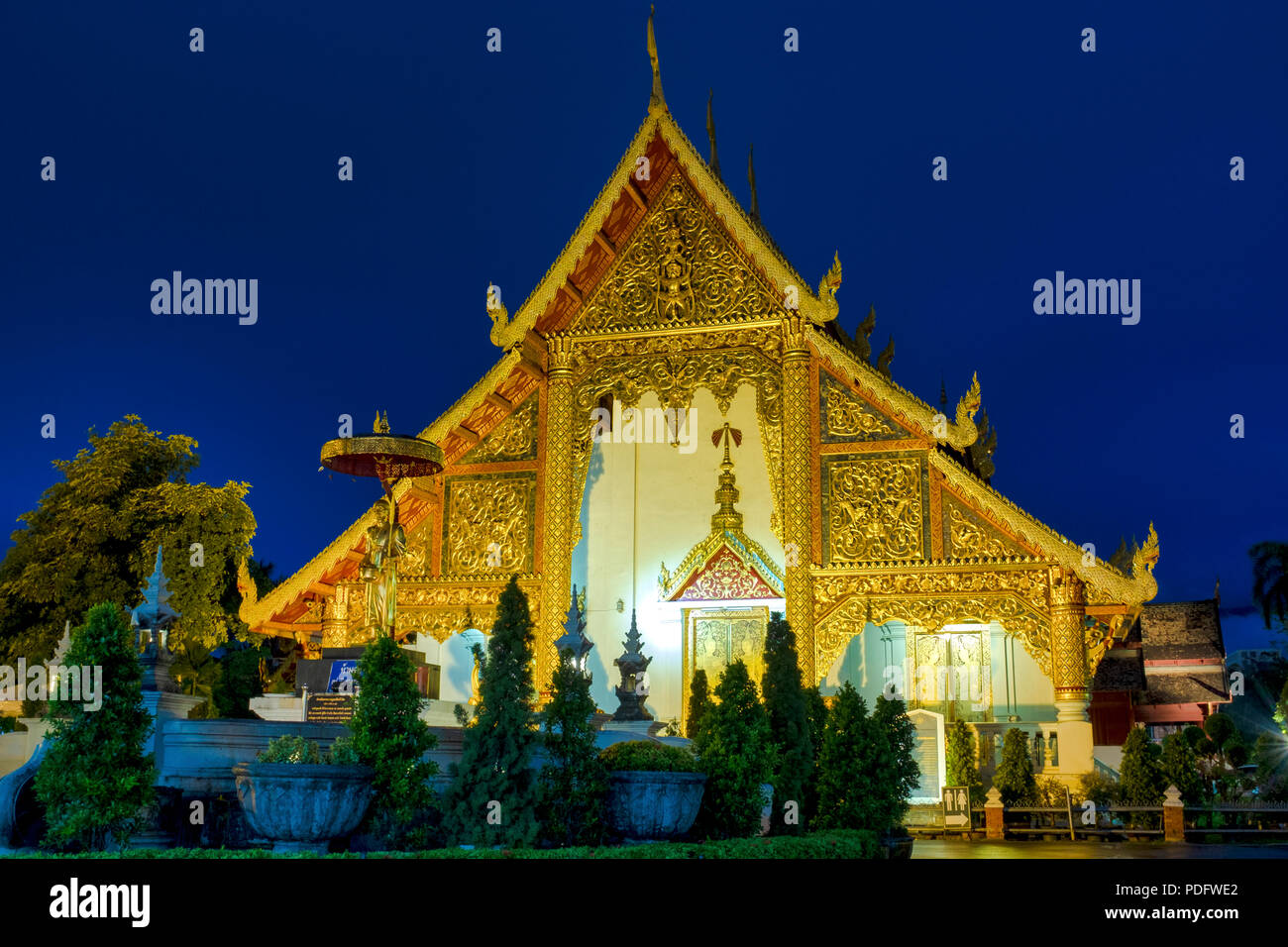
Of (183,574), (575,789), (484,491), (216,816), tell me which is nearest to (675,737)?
(575,789)

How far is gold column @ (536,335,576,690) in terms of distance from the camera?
1684 centimetres

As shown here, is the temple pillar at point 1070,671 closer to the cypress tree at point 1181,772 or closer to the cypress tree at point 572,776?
the cypress tree at point 1181,772

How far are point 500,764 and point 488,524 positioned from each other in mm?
9551

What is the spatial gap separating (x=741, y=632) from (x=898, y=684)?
2.79m

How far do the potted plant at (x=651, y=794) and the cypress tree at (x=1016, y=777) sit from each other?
753cm

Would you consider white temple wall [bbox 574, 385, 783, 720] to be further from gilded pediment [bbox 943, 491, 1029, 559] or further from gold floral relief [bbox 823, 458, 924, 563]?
gilded pediment [bbox 943, 491, 1029, 559]

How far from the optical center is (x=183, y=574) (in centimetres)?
2242

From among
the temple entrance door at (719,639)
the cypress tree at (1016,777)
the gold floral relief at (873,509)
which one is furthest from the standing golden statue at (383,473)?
the cypress tree at (1016,777)

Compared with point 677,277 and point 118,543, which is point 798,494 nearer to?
point 677,277

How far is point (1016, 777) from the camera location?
1548 centimetres

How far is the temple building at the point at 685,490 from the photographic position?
1612 centimetres

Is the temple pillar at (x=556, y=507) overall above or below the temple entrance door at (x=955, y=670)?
above

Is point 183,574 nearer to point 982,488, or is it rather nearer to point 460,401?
point 460,401

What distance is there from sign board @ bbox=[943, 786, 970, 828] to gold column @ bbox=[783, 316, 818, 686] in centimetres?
207
